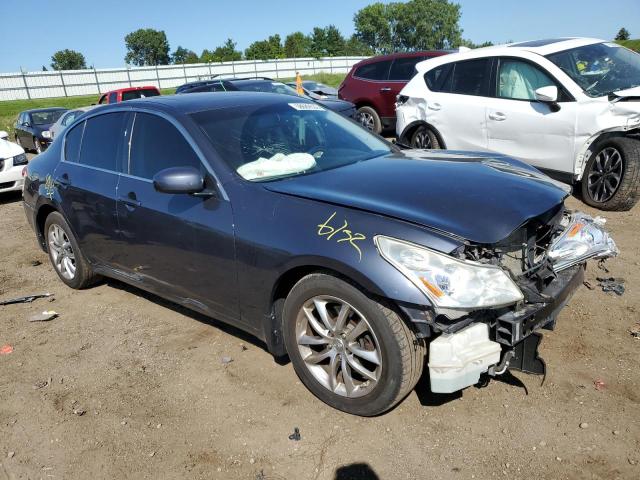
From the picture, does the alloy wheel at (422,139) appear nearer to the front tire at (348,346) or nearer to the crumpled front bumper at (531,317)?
the crumpled front bumper at (531,317)

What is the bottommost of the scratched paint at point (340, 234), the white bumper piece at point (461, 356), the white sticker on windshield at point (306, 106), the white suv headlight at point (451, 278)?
the white bumper piece at point (461, 356)

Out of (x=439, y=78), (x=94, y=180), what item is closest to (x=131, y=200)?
(x=94, y=180)

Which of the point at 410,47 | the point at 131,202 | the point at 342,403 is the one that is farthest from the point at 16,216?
the point at 410,47

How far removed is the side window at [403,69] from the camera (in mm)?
11734

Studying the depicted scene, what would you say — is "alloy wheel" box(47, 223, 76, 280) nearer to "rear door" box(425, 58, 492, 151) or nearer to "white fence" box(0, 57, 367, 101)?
"rear door" box(425, 58, 492, 151)

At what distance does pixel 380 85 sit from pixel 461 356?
10.1 metres

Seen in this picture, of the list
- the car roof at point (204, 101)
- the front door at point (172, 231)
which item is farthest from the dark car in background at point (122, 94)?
the front door at point (172, 231)

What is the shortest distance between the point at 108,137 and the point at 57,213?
1.13 m

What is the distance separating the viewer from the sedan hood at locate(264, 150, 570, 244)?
2711mm

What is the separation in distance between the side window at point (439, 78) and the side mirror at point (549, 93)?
163 cm

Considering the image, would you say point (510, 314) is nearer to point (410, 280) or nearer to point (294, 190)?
point (410, 280)

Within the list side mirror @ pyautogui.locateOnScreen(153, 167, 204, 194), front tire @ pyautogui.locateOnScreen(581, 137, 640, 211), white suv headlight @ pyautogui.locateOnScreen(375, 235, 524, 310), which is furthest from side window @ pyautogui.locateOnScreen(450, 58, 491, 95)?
white suv headlight @ pyautogui.locateOnScreen(375, 235, 524, 310)

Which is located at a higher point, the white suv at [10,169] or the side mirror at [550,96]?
the side mirror at [550,96]

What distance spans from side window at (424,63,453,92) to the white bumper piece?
5681mm
